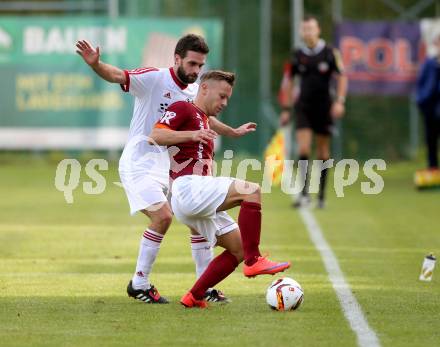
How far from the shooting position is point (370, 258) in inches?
472

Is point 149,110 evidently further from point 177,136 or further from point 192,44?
point 177,136

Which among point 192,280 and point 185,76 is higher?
point 185,76

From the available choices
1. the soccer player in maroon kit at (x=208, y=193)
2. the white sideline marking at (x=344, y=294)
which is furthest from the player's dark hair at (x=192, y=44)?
the white sideline marking at (x=344, y=294)

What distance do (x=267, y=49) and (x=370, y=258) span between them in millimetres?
15243

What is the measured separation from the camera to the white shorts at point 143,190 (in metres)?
9.25

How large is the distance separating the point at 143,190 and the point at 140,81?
83cm

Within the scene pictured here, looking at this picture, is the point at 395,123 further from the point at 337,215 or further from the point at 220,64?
the point at 337,215

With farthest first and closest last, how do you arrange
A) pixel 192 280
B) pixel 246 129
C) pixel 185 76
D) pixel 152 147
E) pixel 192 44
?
pixel 192 280, pixel 152 147, pixel 185 76, pixel 192 44, pixel 246 129

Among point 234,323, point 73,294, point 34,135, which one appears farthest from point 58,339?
point 34,135

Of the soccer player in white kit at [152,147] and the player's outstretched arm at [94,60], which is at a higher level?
the player's outstretched arm at [94,60]

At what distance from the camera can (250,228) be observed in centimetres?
855

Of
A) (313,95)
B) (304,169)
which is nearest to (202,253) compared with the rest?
(304,169)

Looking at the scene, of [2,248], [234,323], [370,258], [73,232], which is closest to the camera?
[234,323]

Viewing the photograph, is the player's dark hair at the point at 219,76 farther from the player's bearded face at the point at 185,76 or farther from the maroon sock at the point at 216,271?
the maroon sock at the point at 216,271
